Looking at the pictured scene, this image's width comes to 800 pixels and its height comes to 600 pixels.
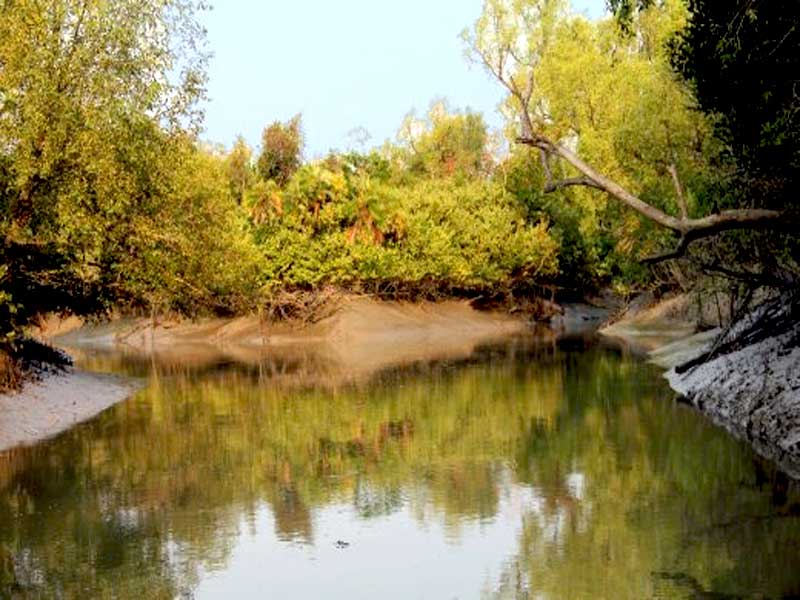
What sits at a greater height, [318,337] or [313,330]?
[313,330]

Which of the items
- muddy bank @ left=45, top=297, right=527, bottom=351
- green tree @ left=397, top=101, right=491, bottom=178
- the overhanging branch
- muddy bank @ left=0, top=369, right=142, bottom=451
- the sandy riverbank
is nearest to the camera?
the overhanging branch

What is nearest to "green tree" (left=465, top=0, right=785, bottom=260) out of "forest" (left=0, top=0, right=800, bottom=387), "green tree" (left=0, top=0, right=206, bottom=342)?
"forest" (left=0, top=0, right=800, bottom=387)

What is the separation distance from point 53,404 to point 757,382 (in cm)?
2202

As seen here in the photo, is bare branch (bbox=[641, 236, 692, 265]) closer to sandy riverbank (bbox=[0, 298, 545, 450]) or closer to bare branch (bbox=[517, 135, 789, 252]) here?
bare branch (bbox=[517, 135, 789, 252])

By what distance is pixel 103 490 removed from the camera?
24672mm

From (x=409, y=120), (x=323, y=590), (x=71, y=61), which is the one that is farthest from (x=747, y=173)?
(x=409, y=120)

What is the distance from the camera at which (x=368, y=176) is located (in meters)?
82.6

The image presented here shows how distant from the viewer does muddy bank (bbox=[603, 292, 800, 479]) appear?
1074 inches

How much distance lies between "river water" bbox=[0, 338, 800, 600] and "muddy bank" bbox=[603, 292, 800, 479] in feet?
2.88

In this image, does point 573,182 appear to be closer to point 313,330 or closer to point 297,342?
point 297,342

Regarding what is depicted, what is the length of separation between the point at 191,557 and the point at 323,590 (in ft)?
9.77

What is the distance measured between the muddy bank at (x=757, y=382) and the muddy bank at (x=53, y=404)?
63.5 ft

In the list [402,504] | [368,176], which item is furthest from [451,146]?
[402,504]

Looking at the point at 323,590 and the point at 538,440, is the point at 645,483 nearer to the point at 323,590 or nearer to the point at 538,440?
the point at 538,440
